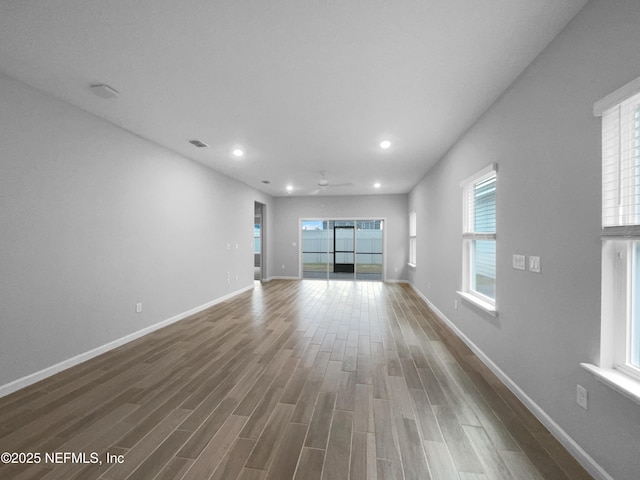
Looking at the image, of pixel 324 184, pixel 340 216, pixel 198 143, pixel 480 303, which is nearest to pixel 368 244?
pixel 340 216

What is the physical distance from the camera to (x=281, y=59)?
85.9 inches

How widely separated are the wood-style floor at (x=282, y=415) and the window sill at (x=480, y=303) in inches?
23.1

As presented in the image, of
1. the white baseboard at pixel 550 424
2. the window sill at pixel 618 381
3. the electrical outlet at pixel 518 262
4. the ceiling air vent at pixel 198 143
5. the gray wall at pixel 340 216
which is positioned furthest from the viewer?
the gray wall at pixel 340 216

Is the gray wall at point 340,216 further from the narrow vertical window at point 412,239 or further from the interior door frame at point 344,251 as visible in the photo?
the interior door frame at point 344,251

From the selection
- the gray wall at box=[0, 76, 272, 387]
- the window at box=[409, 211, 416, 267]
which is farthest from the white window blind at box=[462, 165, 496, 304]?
the gray wall at box=[0, 76, 272, 387]

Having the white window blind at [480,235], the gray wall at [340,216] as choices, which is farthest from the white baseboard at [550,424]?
the gray wall at [340,216]

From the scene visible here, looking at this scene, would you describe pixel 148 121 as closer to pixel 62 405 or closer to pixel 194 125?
pixel 194 125

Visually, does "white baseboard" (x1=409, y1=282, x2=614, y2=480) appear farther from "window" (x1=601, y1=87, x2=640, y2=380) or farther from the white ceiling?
the white ceiling

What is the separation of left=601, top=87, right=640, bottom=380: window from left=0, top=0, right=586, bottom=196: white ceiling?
0.82m

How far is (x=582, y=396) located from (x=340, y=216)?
301 inches

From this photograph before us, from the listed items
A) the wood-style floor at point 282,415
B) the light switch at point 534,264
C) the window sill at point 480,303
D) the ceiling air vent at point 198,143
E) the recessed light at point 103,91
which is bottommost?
the wood-style floor at point 282,415

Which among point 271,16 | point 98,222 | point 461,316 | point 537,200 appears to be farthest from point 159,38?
point 461,316

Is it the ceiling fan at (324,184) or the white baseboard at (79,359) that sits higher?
the ceiling fan at (324,184)

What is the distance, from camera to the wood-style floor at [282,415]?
1.58 m
